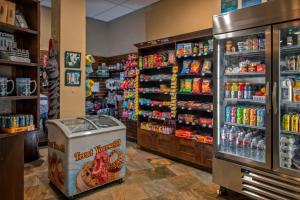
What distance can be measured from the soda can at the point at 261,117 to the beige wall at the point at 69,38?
113 inches

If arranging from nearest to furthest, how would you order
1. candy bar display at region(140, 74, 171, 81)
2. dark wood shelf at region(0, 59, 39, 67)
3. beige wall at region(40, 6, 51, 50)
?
dark wood shelf at region(0, 59, 39, 67) → candy bar display at region(140, 74, 171, 81) → beige wall at region(40, 6, 51, 50)

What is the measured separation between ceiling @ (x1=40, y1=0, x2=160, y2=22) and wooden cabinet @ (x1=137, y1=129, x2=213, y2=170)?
130 inches

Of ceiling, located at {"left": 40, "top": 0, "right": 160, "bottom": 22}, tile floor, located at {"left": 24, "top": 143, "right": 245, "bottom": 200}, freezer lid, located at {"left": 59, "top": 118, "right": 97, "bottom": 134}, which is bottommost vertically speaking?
tile floor, located at {"left": 24, "top": 143, "right": 245, "bottom": 200}

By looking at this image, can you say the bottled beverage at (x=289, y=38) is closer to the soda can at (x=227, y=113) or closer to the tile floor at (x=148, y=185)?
the soda can at (x=227, y=113)

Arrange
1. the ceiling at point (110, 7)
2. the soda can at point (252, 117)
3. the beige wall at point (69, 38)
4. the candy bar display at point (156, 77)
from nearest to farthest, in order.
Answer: the soda can at point (252, 117), the beige wall at point (69, 38), the candy bar display at point (156, 77), the ceiling at point (110, 7)

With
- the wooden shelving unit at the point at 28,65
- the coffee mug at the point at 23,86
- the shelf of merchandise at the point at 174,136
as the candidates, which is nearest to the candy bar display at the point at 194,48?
the shelf of merchandise at the point at 174,136

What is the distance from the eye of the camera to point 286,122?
8.65 ft

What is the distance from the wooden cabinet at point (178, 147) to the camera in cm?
396

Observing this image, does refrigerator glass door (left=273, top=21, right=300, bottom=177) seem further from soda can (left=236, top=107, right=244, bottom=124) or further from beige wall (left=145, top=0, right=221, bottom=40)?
beige wall (left=145, top=0, right=221, bottom=40)

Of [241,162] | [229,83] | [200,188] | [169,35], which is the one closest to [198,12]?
[169,35]

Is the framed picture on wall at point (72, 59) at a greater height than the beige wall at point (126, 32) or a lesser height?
lesser

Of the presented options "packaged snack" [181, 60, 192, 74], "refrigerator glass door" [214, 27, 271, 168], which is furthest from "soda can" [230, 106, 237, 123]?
"packaged snack" [181, 60, 192, 74]

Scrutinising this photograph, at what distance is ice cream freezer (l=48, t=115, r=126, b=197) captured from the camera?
288cm

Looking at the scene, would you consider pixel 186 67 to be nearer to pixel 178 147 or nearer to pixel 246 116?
pixel 178 147
